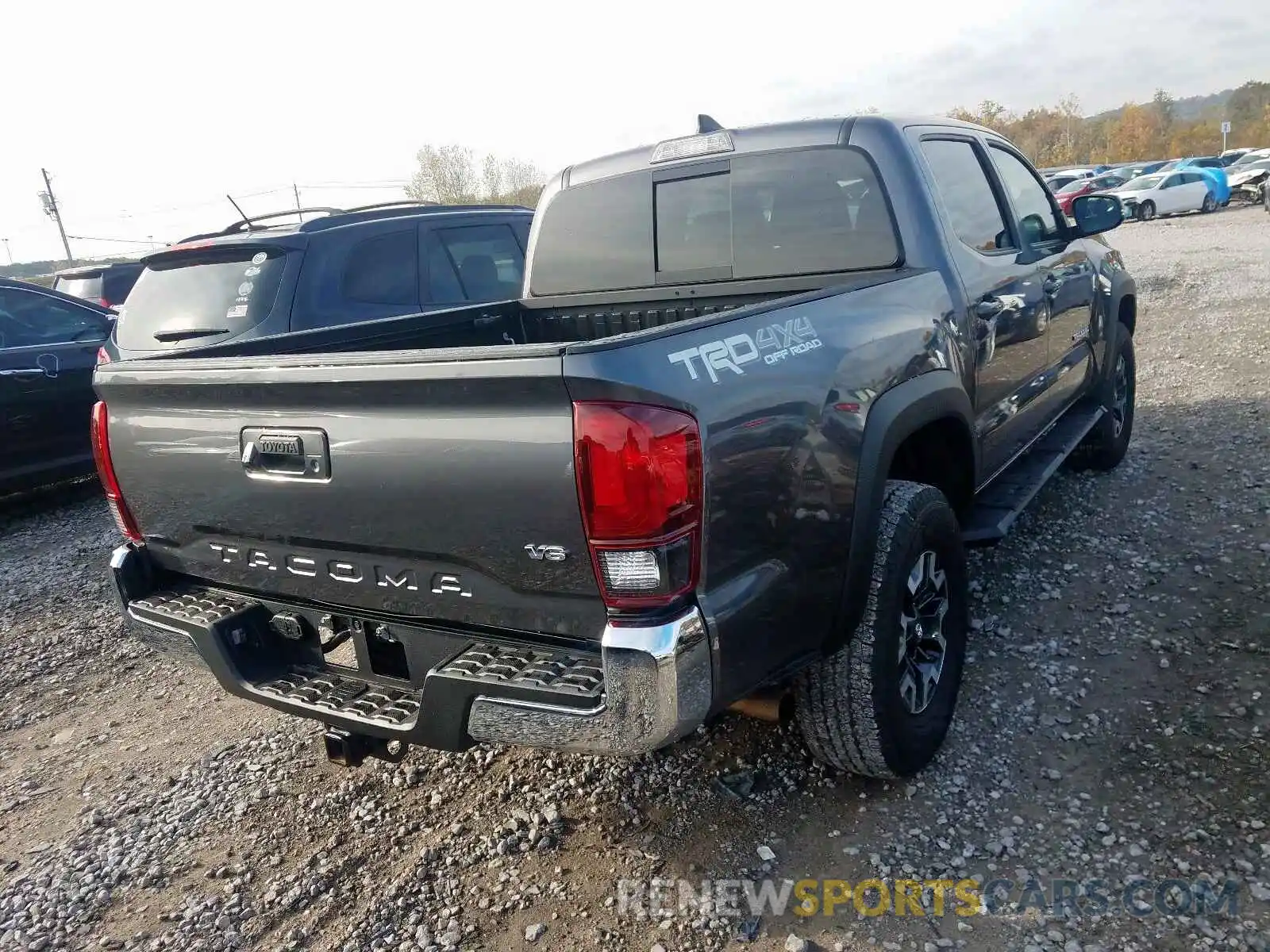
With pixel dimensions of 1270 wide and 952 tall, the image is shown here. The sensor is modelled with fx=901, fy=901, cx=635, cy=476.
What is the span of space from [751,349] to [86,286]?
9.88m

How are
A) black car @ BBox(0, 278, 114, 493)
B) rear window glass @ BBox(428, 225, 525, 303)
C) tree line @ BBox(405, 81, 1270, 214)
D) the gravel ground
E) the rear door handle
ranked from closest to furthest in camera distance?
1. the gravel ground
2. the rear door handle
3. rear window glass @ BBox(428, 225, 525, 303)
4. black car @ BBox(0, 278, 114, 493)
5. tree line @ BBox(405, 81, 1270, 214)

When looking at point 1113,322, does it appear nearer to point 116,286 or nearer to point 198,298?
point 198,298

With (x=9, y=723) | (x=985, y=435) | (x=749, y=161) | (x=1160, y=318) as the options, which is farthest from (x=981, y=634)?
(x=1160, y=318)

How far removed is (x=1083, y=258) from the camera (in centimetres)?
461

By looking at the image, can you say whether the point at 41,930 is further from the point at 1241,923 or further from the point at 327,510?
the point at 1241,923

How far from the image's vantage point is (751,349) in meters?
2.17

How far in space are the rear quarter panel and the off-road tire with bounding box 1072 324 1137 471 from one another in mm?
3153

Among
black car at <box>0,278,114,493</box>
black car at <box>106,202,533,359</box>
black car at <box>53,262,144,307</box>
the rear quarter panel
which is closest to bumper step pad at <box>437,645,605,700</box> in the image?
the rear quarter panel

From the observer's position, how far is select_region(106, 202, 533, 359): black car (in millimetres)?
5176

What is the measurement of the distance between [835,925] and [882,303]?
5.67 ft

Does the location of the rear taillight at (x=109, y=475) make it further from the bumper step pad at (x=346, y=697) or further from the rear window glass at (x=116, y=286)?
the rear window glass at (x=116, y=286)

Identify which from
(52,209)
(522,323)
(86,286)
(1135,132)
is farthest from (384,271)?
(1135,132)

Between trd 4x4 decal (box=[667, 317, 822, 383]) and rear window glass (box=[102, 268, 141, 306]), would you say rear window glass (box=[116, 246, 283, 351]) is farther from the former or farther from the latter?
rear window glass (box=[102, 268, 141, 306])

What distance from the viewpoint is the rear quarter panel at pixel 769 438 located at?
195 centimetres
